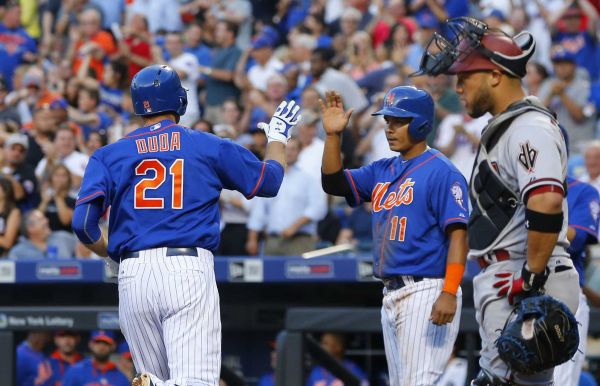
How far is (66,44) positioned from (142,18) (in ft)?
5.65

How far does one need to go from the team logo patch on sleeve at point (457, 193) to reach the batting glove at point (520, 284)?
945 mm

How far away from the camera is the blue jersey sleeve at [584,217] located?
21.5ft

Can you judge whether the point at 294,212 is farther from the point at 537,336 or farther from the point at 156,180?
the point at 537,336

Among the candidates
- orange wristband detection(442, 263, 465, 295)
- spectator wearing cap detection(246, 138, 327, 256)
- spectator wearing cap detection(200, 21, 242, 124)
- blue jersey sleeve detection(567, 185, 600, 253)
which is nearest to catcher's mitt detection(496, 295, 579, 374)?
orange wristband detection(442, 263, 465, 295)

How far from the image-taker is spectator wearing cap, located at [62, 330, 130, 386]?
26.8 feet

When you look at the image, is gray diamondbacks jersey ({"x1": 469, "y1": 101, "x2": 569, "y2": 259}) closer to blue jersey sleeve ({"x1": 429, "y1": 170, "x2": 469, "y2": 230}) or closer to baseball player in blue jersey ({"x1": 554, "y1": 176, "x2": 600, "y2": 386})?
blue jersey sleeve ({"x1": 429, "y1": 170, "x2": 469, "y2": 230})

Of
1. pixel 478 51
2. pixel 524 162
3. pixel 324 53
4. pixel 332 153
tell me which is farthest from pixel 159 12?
pixel 524 162

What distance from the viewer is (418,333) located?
5789mm

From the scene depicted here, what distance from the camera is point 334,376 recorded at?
8156 mm

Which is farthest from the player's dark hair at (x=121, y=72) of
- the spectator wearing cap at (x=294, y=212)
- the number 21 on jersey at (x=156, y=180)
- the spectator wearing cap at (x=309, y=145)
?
the number 21 on jersey at (x=156, y=180)

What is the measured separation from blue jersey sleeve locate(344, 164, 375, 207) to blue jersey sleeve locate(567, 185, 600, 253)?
1.16m

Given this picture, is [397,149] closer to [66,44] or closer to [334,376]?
[334,376]

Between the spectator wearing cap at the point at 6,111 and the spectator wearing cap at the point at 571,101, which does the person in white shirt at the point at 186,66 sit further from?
the spectator wearing cap at the point at 571,101

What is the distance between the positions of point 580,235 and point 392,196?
1208 millimetres
